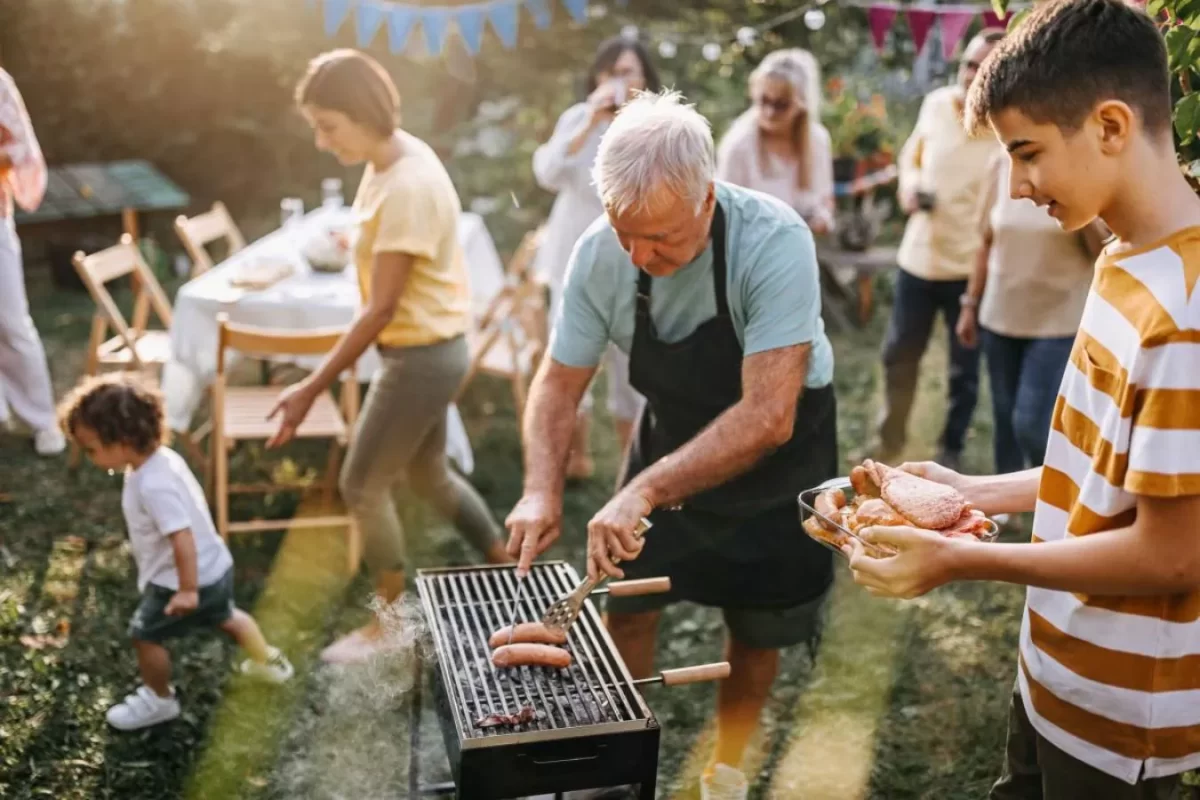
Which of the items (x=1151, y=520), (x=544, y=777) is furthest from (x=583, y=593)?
(x=1151, y=520)

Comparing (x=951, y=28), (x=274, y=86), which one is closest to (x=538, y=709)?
(x=951, y=28)

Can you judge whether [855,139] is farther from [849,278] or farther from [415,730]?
[415,730]

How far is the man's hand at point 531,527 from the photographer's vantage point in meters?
2.54

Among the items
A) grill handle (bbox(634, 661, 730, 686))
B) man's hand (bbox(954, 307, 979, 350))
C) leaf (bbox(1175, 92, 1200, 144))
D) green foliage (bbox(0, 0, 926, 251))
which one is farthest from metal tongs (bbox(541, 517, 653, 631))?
green foliage (bbox(0, 0, 926, 251))

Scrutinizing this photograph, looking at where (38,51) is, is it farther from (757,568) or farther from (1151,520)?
(1151,520)

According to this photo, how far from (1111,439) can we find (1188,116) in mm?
940

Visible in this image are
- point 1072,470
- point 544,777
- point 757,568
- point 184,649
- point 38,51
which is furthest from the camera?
point 38,51

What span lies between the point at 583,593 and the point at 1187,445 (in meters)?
1.32

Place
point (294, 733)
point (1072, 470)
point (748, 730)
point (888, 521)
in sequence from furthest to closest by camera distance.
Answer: point (294, 733) → point (748, 730) → point (888, 521) → point (1072, 470)

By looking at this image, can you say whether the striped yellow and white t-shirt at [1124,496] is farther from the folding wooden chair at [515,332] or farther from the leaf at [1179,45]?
the folding wooden chair at [515,332]

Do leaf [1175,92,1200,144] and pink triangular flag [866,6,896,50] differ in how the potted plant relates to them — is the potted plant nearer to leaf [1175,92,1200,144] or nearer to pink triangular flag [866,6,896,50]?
pink triangular flag [866,6,896,50]

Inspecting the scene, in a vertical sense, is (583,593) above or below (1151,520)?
below

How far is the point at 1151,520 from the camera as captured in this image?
154cm

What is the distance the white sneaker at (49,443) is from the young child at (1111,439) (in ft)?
17.0
